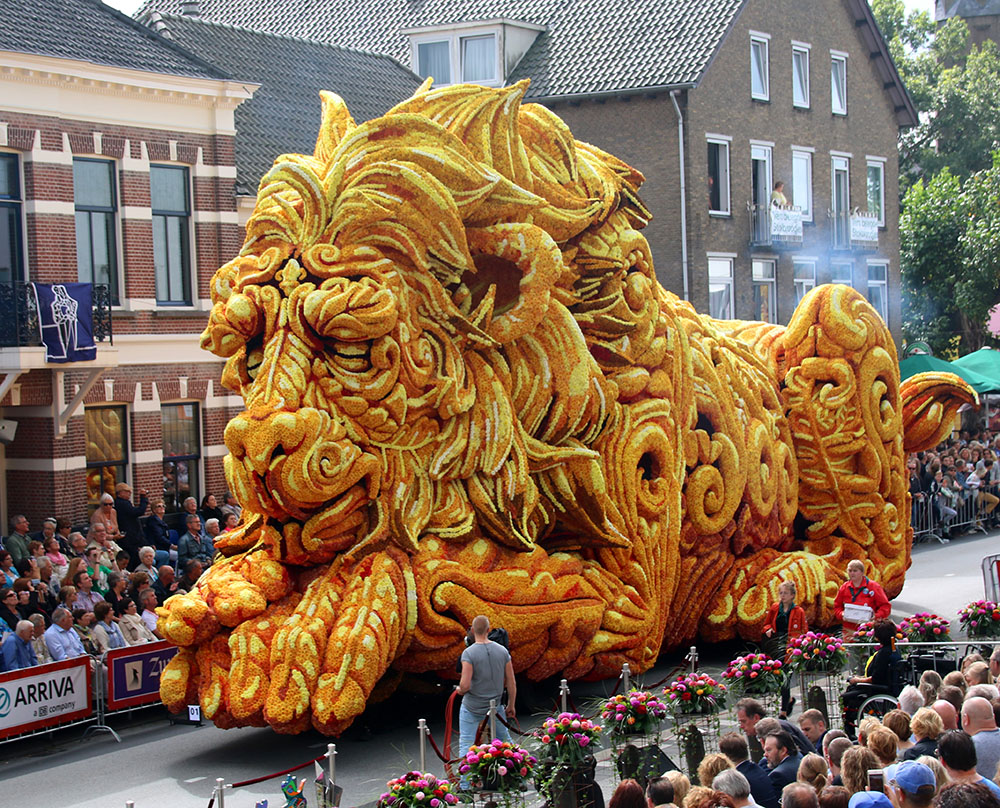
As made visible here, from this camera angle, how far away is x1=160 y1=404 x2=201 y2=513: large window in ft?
75.3

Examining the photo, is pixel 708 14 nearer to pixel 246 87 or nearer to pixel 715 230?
pixel 715 230

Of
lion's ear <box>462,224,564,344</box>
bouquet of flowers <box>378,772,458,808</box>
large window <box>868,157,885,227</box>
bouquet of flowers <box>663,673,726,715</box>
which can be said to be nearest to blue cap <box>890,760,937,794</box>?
bouquet of flowers <box>378,772,458,808</box>

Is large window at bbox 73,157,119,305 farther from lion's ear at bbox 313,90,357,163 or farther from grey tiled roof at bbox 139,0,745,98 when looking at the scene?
grey tiled roof at bbox 139,0,745,98

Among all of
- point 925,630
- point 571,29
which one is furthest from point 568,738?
point 571,29

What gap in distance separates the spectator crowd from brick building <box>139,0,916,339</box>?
14.3 metres

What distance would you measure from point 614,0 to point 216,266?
1554cm

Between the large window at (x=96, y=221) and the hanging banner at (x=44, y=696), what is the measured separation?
342 inches

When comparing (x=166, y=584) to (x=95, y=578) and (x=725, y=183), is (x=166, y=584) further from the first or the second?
(x=725, y=183)

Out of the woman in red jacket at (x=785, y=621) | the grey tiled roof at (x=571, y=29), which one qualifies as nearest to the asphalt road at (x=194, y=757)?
the woman in red jacket at (x=785, y=621)

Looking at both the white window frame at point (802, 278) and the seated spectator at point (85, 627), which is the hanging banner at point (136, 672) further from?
the white window frame at point (802, 278)

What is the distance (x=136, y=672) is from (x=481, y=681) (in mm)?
4416

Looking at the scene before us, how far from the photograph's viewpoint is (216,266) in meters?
23.8

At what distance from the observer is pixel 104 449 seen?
72.3 feet

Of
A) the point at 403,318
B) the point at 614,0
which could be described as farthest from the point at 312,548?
the point at 614,0
